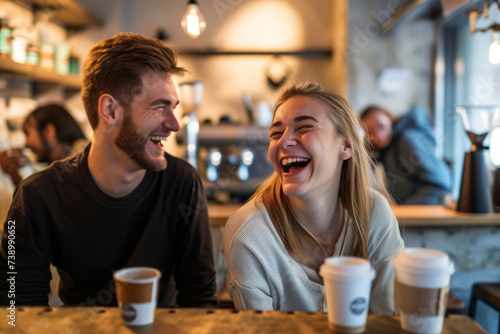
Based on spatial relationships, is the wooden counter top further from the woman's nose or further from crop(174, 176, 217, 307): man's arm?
the woman's nose

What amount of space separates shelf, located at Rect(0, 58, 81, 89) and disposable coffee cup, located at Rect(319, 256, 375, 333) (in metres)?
2.23

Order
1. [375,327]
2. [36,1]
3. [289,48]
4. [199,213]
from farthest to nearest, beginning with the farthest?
[289,48] → [36,1] → [199,213] → [375,327]

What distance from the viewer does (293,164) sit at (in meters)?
1.39

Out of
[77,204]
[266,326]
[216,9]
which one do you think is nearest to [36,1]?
[216,9]

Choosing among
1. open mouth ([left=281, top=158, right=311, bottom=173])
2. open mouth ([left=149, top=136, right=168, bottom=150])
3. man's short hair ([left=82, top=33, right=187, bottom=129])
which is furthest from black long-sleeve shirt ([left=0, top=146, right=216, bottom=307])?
open mouth ([left=281, top=158, right=311, bottom=173])

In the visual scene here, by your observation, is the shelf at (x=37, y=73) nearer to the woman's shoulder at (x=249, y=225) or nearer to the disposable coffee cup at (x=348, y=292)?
the woman's shoulder at (x=249, y=225)

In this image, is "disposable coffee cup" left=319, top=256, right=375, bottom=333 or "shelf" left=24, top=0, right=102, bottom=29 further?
"shelf" left=24, top=0, right=102, bottom=29

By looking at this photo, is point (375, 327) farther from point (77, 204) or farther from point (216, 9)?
point (216, 9)

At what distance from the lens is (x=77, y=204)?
1.45m

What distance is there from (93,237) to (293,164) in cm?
66

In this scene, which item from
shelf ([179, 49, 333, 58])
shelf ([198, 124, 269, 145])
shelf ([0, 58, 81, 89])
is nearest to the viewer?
shelf ([0, 58, 81, 89])

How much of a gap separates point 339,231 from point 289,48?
333 centimetres

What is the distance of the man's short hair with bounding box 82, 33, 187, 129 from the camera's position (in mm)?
1520

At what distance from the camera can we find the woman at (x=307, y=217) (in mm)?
1262
